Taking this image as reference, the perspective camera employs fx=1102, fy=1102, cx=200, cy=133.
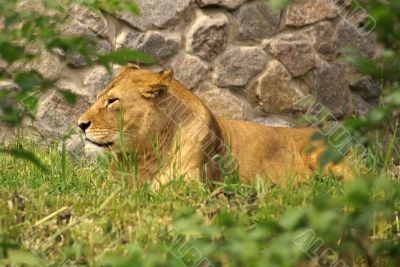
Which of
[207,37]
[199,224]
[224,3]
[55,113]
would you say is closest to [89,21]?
[55,113]

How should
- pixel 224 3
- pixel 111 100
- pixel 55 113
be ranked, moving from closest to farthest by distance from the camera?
pixel 111 100
pixel 55 113
pixel 224 3

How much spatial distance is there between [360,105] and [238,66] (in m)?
0.88

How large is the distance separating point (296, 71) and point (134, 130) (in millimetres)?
1849

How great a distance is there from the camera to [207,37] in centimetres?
709

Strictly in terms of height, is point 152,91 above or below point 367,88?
above

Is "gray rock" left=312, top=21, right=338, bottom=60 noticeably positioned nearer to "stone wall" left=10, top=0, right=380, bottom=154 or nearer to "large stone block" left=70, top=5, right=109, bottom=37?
"stone wall" left=10, top=0, right=380, bottom=154

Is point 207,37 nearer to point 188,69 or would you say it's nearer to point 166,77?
point 188,69

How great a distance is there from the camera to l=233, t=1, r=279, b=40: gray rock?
23.6 feet

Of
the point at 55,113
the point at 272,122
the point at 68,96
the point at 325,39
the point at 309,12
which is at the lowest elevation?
the point at 55,113

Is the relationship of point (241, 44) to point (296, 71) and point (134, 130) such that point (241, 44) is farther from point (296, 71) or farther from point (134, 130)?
point (134, 130)

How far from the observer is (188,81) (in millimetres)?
7102

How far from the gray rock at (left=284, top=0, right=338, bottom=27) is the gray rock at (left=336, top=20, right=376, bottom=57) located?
10 cm

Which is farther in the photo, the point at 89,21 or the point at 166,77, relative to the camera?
the point at 89,21

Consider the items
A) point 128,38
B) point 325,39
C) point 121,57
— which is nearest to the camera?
point 121,57
